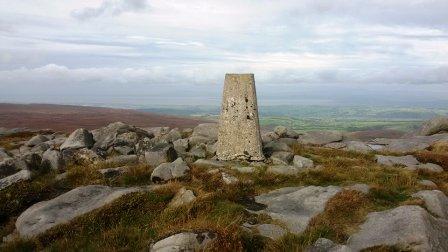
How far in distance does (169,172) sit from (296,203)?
5633 millimetres

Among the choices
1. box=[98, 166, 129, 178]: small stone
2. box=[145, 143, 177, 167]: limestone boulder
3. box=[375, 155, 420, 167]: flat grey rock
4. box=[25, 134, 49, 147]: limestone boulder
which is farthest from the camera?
box=[25, 134, 49, 147]: limestone boulder

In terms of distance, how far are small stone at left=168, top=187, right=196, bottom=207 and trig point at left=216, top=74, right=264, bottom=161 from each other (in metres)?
6.62

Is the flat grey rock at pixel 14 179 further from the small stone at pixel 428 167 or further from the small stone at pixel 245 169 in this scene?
the small stone at pixel 428 167

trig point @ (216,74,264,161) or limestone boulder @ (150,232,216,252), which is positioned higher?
trig point @ (216,74,264,161)

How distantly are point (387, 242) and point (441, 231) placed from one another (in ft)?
6.26

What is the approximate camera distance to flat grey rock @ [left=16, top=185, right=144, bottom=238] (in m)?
12.8

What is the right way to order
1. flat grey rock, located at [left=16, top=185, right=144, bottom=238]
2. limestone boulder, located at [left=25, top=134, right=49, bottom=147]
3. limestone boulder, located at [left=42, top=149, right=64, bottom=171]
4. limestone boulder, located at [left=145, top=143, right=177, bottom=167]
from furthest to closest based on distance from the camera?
limestone boulder, located at [left=25, top=134, right=49, bottom=147], limestone boulder, located at [left=145, top=143, right=177, bottom=167], limestone boulder, located at [left=42, top=149, right=64, bottom=171], flat grey rock, located at [left=16, top=185, right=144, bottom=238]

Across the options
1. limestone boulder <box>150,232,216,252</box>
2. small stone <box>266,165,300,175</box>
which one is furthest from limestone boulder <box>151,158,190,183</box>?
limestone boulder <box>150,232,216,252</box>

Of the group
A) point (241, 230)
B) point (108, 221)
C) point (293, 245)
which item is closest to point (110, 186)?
point (108, 221)

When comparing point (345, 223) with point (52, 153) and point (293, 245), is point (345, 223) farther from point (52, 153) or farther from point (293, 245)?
point (52, 153)

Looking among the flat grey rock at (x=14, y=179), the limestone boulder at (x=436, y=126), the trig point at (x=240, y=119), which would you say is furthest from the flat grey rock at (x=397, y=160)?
the flat grey rock at (x=14, y=179)

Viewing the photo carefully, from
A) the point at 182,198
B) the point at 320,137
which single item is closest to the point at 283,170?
the point at 182,198

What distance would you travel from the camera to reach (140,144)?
24.7 meters

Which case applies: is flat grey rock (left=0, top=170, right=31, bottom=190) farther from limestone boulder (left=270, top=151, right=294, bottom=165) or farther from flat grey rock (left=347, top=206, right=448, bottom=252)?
flat grey rock (left=347, top=206, right=448, bottom=252)
